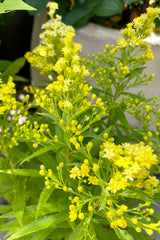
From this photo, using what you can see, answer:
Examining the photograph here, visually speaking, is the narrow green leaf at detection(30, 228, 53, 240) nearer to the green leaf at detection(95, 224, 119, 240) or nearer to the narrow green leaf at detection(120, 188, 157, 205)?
the green leaf at detection(95, 224, 119, 240)

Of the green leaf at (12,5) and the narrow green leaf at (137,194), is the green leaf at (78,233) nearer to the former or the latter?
the narrow green leaf at (137,194)

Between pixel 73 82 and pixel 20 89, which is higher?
pixel 73 82

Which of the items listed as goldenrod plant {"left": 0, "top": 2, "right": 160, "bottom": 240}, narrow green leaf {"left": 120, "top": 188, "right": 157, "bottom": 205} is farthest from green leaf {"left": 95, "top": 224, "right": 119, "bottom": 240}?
narrow green leaf {"left": 120, "top": 188, "right": 157, "bottom": 205}

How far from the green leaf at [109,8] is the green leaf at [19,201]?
2.08 ft

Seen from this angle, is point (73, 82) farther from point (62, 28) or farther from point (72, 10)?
point (72, 10)

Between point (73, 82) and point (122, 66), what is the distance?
184mm

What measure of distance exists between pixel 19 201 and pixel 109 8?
709 mm

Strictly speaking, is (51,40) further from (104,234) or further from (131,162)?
(104,234)

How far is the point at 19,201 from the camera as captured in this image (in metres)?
0.69

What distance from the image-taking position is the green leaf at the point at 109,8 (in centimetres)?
97

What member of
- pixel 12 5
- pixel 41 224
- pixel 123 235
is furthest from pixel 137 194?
pixel 12 5

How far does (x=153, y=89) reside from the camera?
1.02 m

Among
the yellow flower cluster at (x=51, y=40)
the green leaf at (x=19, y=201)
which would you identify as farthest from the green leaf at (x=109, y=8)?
the green leaf at (x=19, y=201)

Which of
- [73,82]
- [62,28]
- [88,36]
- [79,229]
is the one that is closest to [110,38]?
[88,36]
